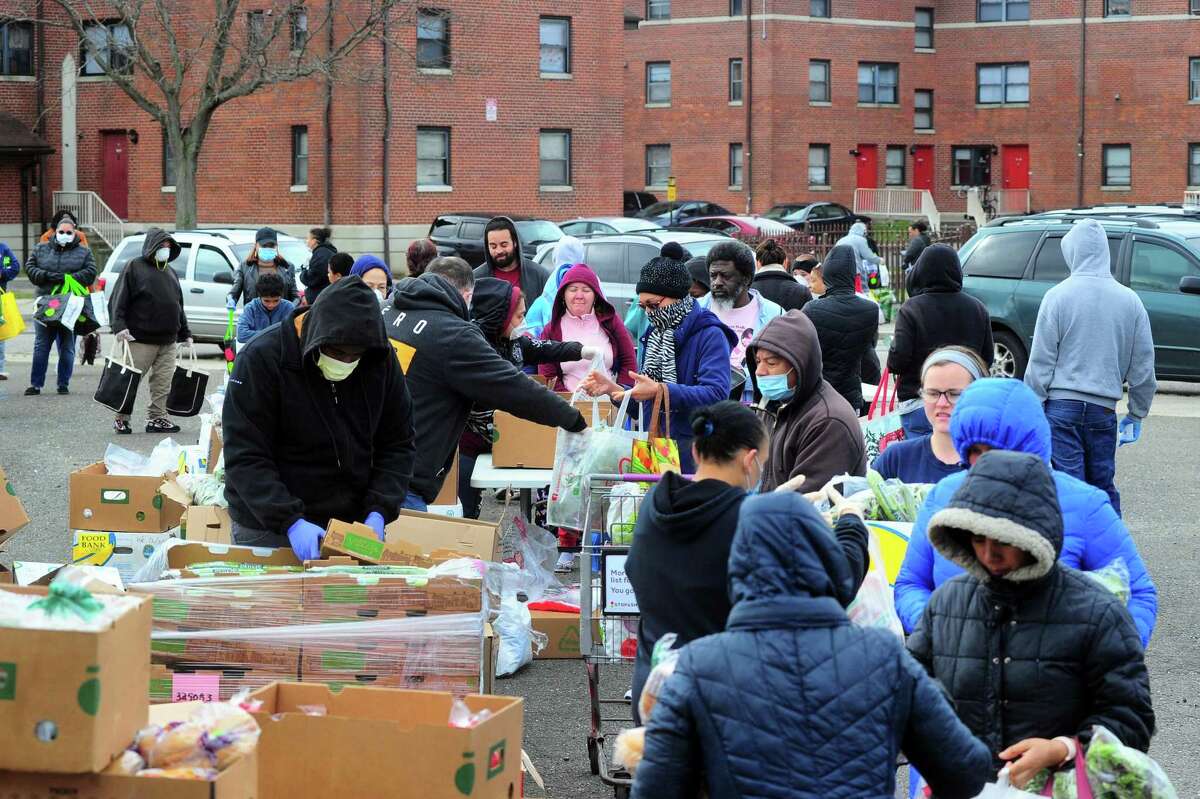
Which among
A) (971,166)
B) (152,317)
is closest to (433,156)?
(152,317)

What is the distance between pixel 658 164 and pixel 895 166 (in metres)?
9.22

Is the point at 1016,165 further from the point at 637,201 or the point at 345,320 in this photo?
the point at 345,320

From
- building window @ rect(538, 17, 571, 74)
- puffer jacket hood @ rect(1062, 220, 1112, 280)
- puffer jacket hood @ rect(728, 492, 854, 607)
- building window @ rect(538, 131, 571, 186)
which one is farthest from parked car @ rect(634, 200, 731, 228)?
puffer jacket hood @ rect(728, 492, 854, 607)

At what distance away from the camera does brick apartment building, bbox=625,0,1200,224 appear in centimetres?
5481

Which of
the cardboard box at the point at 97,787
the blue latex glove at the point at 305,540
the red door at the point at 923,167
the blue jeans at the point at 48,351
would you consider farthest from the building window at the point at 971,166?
the cardboard box at the point at 97,787

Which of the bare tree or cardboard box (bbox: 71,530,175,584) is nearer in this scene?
cardboard box (bbox: 71,530,175,584)

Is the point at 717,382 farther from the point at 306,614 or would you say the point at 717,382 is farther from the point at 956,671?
the point at 956,671

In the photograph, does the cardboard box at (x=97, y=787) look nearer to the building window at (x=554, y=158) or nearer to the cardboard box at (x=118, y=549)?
the cardboard box at (x=118, y=549)

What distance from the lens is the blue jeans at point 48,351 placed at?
17.8m

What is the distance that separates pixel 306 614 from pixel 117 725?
5.46ft

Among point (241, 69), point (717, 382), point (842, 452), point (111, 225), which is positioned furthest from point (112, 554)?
point (111, 225)

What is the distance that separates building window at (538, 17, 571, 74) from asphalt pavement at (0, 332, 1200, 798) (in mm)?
22814

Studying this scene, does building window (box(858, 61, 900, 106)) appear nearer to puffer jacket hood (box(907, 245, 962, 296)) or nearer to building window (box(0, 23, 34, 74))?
building window (box(0, 23, 34, 74))

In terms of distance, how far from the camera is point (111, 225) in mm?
41094
